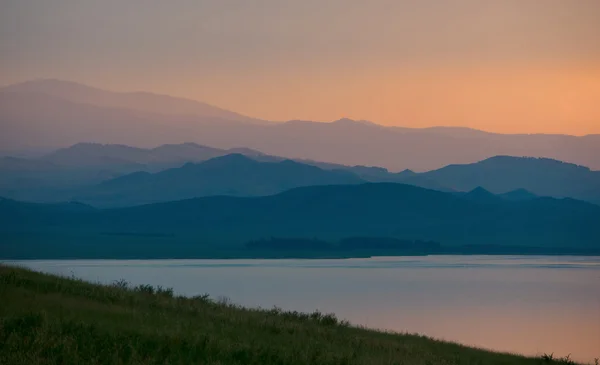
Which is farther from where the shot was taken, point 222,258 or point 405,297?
point 222,258

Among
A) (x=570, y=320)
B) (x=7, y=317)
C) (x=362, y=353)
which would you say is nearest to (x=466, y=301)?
(x=570, y=320)

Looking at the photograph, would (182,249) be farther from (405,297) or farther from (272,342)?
Result: (272,342)

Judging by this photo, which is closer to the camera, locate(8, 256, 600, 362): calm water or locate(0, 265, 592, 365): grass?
locate(0, 265, 592, 365): grass

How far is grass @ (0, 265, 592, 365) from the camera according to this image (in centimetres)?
1764

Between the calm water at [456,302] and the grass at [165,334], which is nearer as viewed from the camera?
the grass at [165,334]

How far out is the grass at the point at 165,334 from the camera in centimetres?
1764

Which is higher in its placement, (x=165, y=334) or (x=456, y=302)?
(x=165, y=334)

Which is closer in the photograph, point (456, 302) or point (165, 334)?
point (165, 334)

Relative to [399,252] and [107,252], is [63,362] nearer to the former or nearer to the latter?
[107,252]

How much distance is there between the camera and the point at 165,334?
19.4m

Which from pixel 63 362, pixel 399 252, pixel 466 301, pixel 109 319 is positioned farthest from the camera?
pixel 399 252

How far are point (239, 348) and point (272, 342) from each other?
2.64m

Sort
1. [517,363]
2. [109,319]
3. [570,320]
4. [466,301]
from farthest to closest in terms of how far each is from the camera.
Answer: [466,301]
[570,320]
[517,363]
[109,319]

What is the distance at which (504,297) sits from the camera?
68.4 meters
